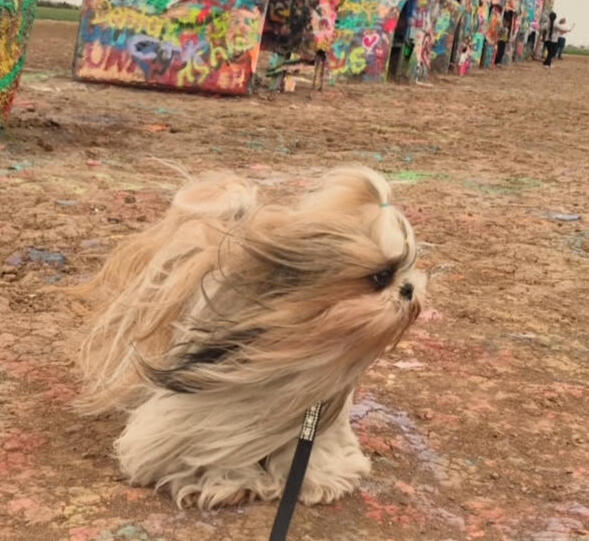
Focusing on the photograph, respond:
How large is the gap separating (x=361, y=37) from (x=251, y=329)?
14.2 meters

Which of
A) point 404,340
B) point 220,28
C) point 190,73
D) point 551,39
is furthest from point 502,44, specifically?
point 404,340

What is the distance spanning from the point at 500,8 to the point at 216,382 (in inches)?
1090

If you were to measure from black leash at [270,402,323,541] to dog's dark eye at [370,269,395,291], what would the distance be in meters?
0.34

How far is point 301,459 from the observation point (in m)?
2.09

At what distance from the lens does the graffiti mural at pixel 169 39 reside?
11.1 meters

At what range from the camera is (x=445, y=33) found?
67.5 feet

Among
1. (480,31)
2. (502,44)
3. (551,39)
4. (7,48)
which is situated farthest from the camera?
(551,39)

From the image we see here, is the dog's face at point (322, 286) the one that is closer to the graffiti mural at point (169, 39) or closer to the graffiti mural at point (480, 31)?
the graffiti mural at point (169, 39)

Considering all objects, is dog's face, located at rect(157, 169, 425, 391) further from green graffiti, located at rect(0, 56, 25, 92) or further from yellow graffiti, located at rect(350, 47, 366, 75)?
yellow graffiti, located at rect(350, 47, 366, 75)

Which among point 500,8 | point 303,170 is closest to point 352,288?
point 303,170

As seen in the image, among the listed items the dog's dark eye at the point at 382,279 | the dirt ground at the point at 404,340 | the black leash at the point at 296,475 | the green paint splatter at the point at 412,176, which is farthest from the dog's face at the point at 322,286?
the green paint splatter at the point at 412,176

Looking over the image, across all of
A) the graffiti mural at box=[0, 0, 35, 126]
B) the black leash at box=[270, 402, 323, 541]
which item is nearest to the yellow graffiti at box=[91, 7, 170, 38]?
the graffiti mural at box=[0, 0, 35, 126]

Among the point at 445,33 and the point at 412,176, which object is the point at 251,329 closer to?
the point at 412,176

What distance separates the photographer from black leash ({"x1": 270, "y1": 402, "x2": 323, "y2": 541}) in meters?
2.04
